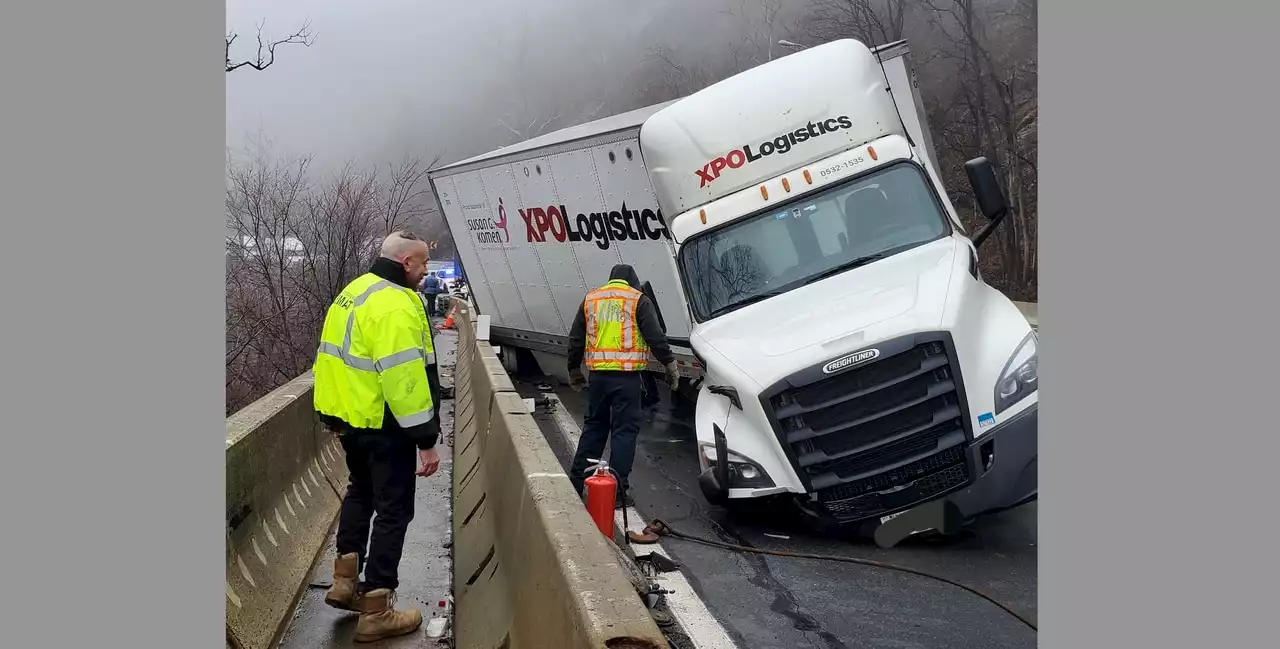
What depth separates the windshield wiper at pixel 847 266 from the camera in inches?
295

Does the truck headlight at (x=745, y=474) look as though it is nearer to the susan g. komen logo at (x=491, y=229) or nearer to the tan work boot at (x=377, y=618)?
the tan work boot at (x=377, y=618)

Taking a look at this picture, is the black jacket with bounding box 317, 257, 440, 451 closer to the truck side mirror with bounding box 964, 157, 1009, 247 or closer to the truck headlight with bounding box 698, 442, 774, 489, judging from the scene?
the truck headlight with bounding box 698, 442, 774, 489

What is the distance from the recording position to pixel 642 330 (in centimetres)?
750

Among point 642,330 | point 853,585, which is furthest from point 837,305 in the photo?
point 853,585

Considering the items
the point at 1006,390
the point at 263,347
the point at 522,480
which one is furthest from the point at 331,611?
the point at 263,347

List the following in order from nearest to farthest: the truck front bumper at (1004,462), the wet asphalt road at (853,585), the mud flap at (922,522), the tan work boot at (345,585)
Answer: the tan work boot at (345,585)
the wet asphalt road at (853,585)
the truck front bumper at (1004,462)
the mud flap at (922,522)

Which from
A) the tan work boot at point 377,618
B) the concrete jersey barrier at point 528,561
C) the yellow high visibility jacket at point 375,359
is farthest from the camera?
the tan work boot at point 377,618

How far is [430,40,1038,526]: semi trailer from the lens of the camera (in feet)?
21.0

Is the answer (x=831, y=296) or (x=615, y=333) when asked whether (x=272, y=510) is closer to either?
(x=615, y=333)

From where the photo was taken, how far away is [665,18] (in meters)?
130

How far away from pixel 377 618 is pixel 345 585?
28 centimetres

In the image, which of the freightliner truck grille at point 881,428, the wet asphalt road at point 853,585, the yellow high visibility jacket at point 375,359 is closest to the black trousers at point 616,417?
the wet asphalt road at point 853,585

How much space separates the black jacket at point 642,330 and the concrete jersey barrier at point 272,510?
6.58 ft

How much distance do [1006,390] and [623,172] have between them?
5.67m
